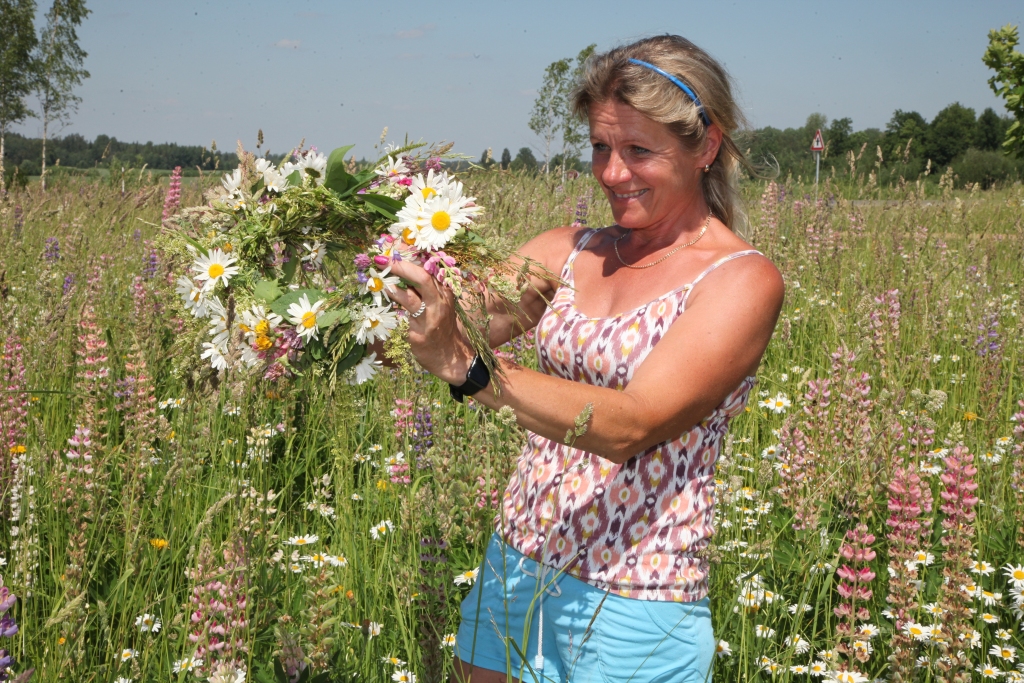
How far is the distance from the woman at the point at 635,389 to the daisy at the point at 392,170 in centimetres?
26

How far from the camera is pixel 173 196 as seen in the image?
4164mm

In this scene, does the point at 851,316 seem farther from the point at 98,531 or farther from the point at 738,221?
the point at 98,531

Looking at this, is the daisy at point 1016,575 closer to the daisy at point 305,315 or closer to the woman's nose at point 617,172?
the woman's nose at point 617,172

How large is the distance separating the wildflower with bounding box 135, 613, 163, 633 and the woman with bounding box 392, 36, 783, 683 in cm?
76

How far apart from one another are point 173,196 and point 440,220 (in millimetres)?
3226

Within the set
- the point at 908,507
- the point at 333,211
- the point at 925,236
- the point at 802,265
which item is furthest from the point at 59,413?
the point at 925,236

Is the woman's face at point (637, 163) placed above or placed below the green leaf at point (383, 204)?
above

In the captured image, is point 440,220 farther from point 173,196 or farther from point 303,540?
point 173,196

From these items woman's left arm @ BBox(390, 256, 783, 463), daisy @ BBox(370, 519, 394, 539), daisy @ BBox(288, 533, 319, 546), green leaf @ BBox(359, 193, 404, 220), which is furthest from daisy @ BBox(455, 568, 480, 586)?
green leaf @ BBox(359, 193, 404, 220)

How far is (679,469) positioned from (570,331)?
1.51 feet

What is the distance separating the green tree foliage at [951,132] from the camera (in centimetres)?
4809

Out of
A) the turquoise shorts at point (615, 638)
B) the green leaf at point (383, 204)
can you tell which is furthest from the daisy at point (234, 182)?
the turquoise shorts at point (615, 638)

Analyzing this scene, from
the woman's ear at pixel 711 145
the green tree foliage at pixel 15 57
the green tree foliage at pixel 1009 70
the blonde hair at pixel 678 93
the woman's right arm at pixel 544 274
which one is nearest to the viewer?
the blonde hair at pixel 678 93

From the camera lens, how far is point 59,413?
3.07m
